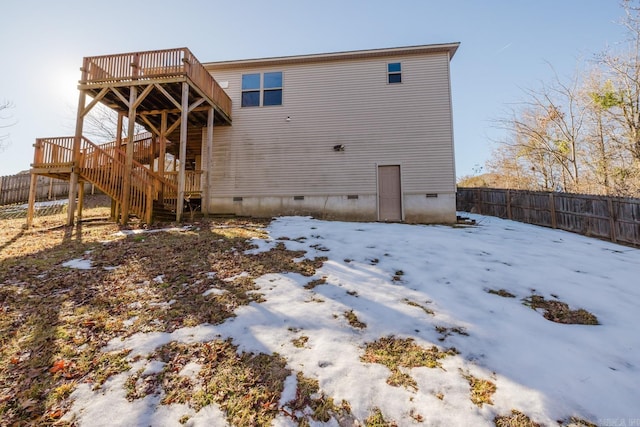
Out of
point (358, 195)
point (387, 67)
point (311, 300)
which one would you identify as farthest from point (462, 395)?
point (387, 67)

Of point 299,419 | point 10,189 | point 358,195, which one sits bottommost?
point 299,419

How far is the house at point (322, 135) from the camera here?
10523 millimetres

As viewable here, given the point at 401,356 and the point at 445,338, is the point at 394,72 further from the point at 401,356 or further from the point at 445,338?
the point at 401,356

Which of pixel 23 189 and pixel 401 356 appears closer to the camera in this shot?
pixel 401 356

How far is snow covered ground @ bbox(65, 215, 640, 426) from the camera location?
202cm

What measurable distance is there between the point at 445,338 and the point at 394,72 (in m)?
10.9

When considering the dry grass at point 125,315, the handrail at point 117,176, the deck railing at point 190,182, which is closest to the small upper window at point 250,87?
the deck railing at point 190,182

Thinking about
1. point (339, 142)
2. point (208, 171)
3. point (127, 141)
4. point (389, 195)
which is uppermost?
point (339, 142)

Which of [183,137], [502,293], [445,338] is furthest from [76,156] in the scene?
[502,293]

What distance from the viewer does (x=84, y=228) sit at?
8516 millimetres

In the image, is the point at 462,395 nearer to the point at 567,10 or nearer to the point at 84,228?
the point at 84,228

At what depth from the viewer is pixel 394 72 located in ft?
36.3

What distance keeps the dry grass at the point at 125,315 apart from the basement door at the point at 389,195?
583cm

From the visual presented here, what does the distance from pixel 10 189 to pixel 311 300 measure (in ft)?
75.2
